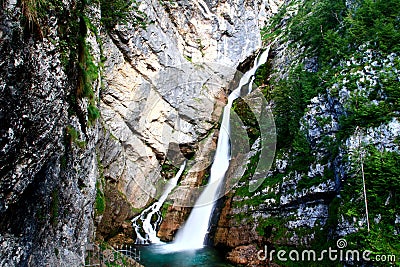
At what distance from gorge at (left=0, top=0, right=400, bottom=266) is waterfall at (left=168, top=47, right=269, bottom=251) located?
10 cm

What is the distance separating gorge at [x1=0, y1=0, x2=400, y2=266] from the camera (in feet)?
18.1

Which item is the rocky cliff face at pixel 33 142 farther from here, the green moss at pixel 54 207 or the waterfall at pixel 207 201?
the waterfall at pixel 207 201

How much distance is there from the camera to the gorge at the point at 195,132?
550 cm

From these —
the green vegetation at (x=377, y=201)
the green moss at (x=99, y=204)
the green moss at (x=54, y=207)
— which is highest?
the green vegetation at (x=377, y=201)

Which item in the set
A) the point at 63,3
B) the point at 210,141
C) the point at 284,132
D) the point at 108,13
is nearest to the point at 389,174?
the point at 284,132

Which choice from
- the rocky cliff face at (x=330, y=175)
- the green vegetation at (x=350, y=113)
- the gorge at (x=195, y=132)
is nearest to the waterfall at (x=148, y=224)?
the gorge at (x=195, y=132)

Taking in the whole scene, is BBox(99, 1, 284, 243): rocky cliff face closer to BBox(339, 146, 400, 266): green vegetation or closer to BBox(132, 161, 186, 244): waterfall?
BBox(132, 161, 186, 244): waterfall

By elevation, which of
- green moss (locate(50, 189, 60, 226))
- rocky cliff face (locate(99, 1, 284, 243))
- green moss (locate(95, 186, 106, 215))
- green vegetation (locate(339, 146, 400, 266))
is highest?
rocky cliff face (locate(99, 1, 284, 243))

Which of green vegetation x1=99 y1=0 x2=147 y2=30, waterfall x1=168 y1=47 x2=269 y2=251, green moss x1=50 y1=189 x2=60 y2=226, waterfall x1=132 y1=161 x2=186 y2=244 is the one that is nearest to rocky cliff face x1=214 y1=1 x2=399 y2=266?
waterfall x1=168 y1=47 x2=269 y2=251

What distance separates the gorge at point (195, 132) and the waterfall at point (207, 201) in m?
0.10

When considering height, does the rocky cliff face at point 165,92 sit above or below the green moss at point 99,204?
above

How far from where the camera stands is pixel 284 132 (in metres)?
19.8

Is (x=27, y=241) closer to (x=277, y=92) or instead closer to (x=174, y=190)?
(x=174, y=190)

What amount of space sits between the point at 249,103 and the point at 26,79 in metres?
21.7
